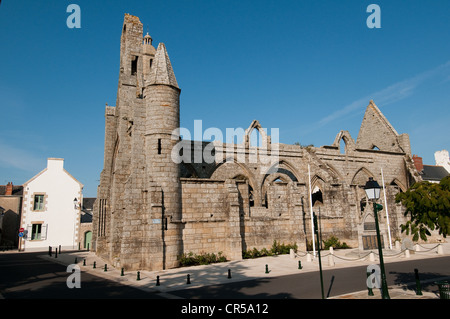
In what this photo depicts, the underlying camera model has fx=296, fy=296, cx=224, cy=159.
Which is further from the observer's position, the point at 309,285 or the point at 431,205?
the point at 309,285

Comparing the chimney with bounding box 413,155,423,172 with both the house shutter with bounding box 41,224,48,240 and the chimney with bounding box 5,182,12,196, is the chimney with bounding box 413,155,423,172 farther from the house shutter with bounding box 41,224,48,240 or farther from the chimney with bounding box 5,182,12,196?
the chimney with bounding box 5,182,12,196

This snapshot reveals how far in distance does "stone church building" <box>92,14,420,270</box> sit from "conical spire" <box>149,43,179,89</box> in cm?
6

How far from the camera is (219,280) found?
11.3 meters

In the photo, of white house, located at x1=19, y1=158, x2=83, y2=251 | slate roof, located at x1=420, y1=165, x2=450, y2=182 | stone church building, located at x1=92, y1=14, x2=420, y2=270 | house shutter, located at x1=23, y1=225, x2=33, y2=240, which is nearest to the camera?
stone church building, located at x1=92, y1=14, x2=420, y2=270

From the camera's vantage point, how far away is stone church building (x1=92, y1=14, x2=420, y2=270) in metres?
14.6

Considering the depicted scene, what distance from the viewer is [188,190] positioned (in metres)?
15.9

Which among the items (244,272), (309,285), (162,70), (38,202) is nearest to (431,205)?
(309,285)

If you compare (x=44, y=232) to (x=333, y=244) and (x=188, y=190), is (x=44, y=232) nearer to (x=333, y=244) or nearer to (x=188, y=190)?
(x=188, y=190)

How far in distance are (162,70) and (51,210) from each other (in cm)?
2388

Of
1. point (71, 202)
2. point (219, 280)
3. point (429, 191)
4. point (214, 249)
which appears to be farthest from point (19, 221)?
point (429, 191)

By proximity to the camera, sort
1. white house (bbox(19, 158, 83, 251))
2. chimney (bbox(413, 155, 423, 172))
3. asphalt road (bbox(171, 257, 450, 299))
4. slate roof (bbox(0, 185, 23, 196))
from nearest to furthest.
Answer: asphalt road (bbox(171, 257, 450, 299)), white house (bbox(19, 158, 83, 251)), slate roof (bbox(0, 185, 23, 196)), chimney (bbox(413, 155, 423, 172))

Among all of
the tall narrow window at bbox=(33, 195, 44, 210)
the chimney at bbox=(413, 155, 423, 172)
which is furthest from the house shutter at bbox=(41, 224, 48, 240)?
the chimney at bbox=(413, 155, 423, 172)

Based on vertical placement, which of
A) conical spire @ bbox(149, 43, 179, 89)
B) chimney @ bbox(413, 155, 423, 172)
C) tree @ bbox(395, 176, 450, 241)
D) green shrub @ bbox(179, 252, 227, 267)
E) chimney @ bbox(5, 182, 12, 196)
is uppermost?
conical spire @ bbox(149, 43, 179, 89)
